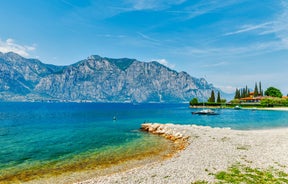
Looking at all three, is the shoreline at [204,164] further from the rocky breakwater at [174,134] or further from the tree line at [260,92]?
the tree line at [260,92]

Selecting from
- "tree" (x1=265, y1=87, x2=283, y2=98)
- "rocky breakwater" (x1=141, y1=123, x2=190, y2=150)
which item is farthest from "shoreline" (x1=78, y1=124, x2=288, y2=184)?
"tree" (x1=265, y1=87, x2=283, y2=98)

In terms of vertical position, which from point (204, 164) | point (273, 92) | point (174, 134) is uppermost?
point (273, 92)

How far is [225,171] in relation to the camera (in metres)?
15.4

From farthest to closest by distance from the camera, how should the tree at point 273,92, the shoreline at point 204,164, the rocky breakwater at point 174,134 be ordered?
the tree at point 273,92 < the rocky breakwater at point 174,134 < the shoreline at point 204,164

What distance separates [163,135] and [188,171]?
2609 centimetres

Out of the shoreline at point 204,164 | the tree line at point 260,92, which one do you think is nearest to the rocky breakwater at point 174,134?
the shoreline at point 204,164

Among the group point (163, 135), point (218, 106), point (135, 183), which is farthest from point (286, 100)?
point (135, 183)

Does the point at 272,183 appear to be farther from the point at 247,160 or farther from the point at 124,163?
the point at 124,163

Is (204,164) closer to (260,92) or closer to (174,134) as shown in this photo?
(174,134)

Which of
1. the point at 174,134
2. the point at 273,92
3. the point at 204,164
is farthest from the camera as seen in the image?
the point at 273,92

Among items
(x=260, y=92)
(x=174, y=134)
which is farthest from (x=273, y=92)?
(x=174, y=134)

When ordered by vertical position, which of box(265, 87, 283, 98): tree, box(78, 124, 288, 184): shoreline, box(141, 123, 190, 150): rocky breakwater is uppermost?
box(265, 87, 283, 98): tree

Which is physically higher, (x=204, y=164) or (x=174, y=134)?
(x=204, y=164)

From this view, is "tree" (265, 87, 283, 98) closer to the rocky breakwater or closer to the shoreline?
the rocky breakwater
